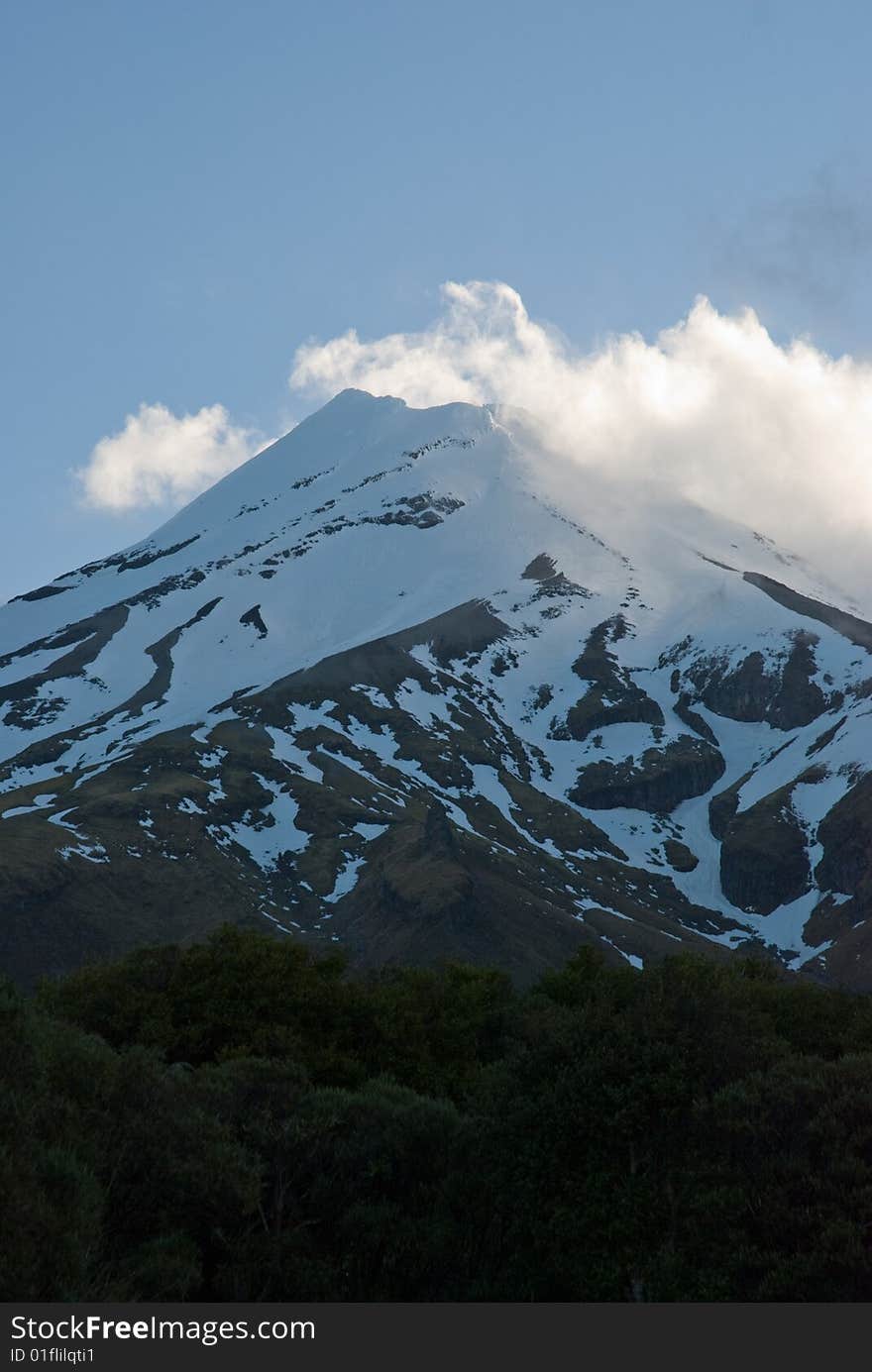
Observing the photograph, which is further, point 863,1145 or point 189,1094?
point 189,1094

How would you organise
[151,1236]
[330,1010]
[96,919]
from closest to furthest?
1. [151,1236]
2. [330,1010]
3. [96,919]

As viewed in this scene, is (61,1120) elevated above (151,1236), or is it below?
above

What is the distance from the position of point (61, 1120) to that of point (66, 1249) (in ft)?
18.0

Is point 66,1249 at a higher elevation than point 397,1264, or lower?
higher

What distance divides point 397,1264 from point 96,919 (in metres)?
141

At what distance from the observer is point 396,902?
181m
